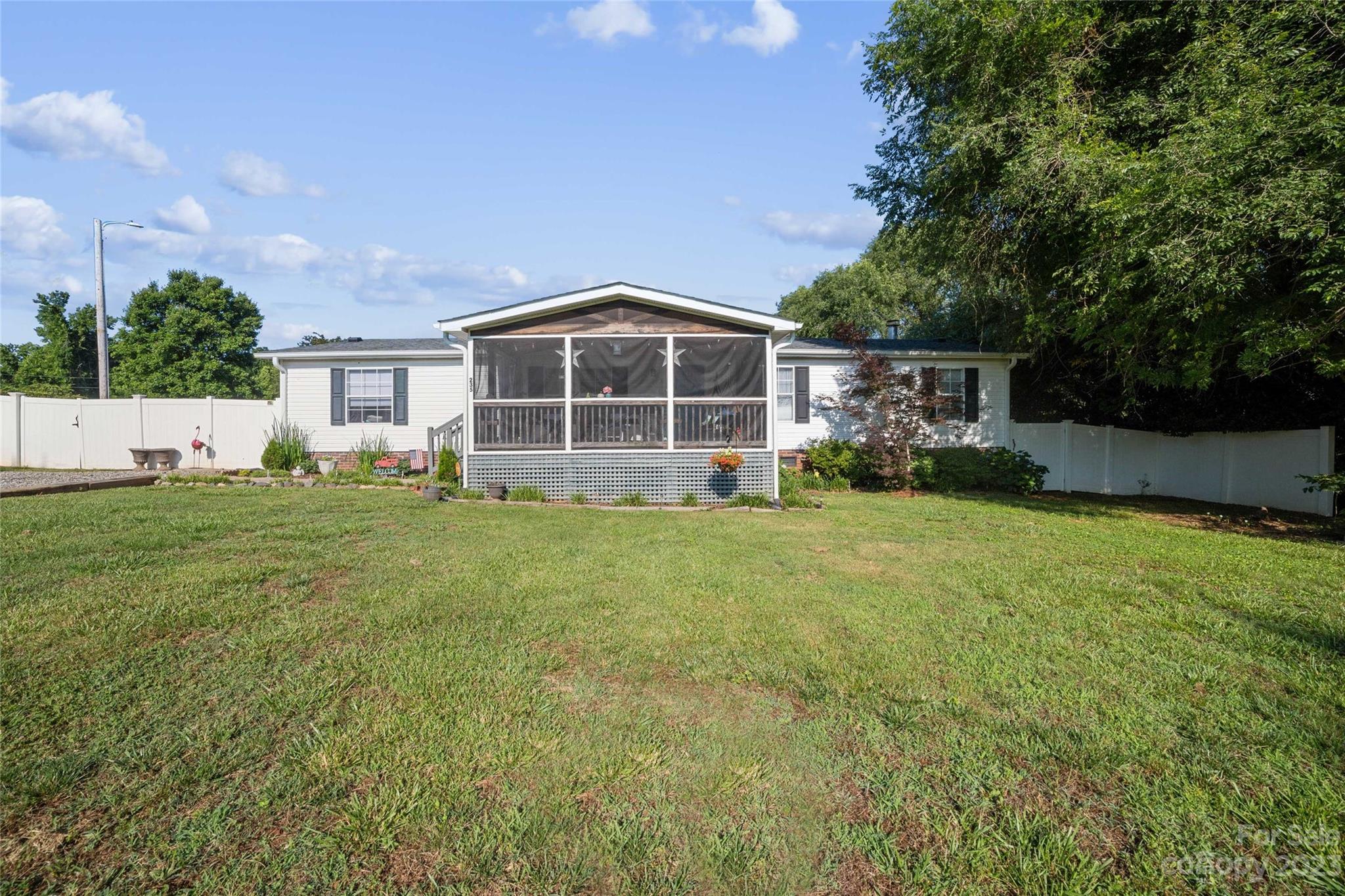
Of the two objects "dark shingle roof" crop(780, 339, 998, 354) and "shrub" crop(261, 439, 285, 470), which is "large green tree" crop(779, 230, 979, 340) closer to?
"dark shingle roof" crop(780, 339, 998, 354)

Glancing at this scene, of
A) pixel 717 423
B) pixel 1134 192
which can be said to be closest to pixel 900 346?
pixel 717 423

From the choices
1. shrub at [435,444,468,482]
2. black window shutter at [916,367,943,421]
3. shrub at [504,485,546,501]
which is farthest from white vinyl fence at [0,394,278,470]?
black window shutter at [916,367,943,421]

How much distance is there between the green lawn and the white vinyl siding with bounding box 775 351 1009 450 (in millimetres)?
9245

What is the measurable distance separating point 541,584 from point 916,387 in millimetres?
10558

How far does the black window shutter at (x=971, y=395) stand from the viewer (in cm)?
1478

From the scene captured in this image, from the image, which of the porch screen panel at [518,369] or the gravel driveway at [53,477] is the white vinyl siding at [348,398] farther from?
the porch screen panel at [518,369]

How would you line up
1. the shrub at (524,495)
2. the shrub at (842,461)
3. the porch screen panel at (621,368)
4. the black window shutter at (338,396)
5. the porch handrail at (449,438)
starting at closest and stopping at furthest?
the shrub at (524,495), the porch screen panel at (621,368), the porch handrail at (449,438), the shrub at (842,461), the black window shutter at (338,396)

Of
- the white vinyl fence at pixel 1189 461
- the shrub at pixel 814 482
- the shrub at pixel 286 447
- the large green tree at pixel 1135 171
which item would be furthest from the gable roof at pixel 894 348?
the shrub at pixel 286 447

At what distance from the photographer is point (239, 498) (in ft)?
29.2

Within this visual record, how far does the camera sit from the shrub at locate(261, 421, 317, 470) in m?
14.0

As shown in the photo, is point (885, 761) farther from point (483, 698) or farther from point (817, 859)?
point (483, 698)

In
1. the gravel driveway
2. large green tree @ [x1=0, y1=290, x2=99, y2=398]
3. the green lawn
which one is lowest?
the green lawn

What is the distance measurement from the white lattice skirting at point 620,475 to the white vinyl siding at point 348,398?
5.44 metres

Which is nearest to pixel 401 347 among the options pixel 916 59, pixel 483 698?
pixel 916 59
